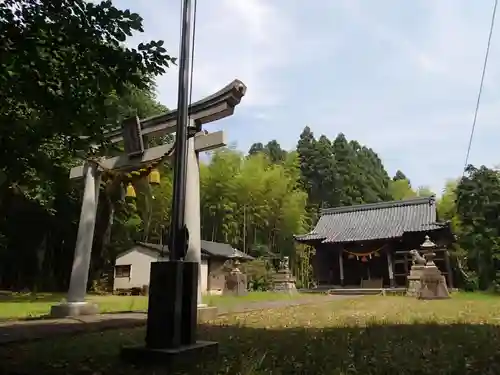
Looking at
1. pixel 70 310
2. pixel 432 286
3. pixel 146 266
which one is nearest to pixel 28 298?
pixel 146 266

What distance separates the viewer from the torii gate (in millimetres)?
8250

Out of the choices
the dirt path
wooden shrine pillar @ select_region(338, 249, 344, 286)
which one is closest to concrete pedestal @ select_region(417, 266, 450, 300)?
wooden shrine pillar @ select_region(338, 249, 344, 286)

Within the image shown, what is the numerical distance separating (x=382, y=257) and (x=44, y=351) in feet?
70.4

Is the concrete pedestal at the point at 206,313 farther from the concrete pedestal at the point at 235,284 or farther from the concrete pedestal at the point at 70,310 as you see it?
the concrete pedestal at the point at 235,284

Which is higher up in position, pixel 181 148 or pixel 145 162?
pixel 145 162

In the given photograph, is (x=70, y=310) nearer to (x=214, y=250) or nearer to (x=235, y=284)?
(x=235, y=284)

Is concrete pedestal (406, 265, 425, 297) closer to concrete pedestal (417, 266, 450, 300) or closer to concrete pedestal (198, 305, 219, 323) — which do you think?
concrete pedestal (417, 266, 450, 300)

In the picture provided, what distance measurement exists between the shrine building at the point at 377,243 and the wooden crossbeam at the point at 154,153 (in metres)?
16.3

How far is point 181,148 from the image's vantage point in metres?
4.32

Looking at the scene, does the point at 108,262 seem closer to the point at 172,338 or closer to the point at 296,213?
the point at 296,213

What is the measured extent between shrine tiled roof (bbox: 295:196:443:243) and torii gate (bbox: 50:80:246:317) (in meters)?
16.6

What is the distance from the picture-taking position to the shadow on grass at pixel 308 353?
11.4 ft

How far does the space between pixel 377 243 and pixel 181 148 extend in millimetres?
20976

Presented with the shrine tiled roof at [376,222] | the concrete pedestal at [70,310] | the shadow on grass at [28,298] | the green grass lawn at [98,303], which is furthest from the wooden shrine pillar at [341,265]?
the concrete pedestal at [70,310]
